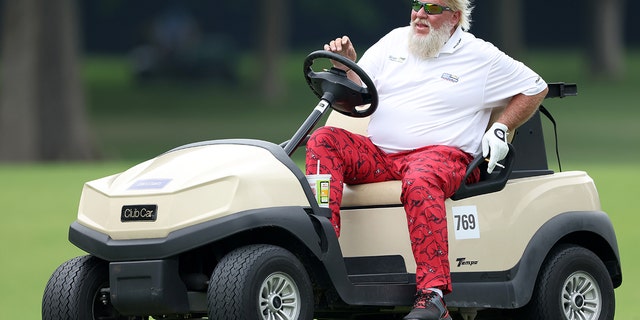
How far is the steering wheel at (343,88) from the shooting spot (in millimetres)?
6211

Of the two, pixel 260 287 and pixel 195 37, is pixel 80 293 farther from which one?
pixel 195 37

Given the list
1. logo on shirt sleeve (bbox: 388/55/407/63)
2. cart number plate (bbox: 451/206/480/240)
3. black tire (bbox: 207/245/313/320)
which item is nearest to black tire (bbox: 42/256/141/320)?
black tire (bbox: 207/245/313/320)

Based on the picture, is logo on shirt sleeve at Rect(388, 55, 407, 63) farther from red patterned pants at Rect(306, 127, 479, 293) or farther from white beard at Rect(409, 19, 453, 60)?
red patterned pants at Rect(306, 127, 479, 293)

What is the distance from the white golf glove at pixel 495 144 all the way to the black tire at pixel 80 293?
1596mm

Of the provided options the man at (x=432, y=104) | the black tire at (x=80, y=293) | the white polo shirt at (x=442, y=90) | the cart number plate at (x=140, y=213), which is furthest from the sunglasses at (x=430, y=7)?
the black tire at (x=80, y=293)

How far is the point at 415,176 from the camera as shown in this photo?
238 inches

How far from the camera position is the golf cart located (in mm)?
5488

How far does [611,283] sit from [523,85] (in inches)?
36.4

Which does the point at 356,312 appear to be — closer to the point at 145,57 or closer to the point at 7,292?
the point at 7,292

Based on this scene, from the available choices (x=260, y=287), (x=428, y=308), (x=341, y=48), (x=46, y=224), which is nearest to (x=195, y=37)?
(x=46, y=224)

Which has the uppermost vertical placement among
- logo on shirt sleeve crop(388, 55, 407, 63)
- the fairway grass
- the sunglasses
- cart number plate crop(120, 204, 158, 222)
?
the sunglasses

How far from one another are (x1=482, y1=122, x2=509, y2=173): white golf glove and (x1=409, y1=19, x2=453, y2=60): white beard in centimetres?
43

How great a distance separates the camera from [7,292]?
9078mm

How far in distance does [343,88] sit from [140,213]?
1.09 metres
